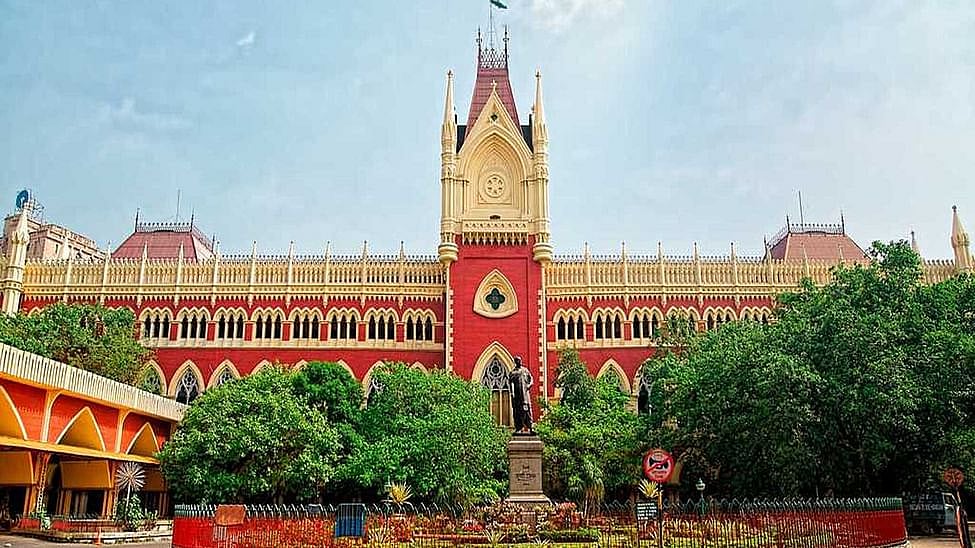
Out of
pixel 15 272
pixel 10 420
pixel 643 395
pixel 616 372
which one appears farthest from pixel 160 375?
pixel 643 395

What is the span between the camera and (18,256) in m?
45.8

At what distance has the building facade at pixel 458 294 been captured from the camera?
1740 inches

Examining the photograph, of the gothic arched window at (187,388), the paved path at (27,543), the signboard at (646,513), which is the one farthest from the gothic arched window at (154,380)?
the signboard at (646,513)

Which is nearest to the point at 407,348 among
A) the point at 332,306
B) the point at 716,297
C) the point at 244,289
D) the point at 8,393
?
the point at 332,306

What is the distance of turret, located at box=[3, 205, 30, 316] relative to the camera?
45.2m

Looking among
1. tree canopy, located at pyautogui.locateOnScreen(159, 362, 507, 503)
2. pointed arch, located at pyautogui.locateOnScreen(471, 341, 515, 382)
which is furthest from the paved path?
pointed arch, located at pyautogui.locateOnScreen(471, 341, 515, 382)

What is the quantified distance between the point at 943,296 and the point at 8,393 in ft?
104

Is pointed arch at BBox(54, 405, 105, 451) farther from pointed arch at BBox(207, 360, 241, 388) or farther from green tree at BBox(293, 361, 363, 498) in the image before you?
pointed arch at BBox(207, 360, 241, 388)

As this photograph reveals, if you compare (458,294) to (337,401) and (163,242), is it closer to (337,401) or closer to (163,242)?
(337,401)

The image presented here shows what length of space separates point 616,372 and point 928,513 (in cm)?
1705

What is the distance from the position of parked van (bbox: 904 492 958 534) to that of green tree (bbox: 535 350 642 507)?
10.1 meters

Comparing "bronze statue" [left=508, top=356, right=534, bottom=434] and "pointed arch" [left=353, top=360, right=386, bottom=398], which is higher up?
"pointed arch" [left=353, top=360, right=386, bottom=398]

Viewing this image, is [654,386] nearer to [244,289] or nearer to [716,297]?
[716,297]

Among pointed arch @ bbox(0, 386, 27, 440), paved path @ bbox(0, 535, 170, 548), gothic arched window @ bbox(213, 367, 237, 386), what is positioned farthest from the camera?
gothic arched window @ bbox(213, 367, 237, 386)
